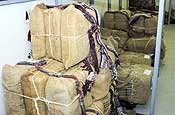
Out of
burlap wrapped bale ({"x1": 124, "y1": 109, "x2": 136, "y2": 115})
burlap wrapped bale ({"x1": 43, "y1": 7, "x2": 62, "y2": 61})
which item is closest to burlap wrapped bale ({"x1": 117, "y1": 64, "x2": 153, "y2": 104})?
burlap wrapped bale ({"x1": 124, "y1": 109, "x2": 136, "y2": 115})

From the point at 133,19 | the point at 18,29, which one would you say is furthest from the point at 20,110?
the point at 133,19

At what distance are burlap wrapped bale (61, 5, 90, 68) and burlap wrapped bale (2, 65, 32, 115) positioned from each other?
0.37m

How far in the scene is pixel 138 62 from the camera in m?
3.60

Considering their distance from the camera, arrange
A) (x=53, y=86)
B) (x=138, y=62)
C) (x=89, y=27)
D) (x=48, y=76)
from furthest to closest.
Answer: (x=138, y=62) → (x=89, y=27) → (x=48, y=76) → (x=53, y=86)

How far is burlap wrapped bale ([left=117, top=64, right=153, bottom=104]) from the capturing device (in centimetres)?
306

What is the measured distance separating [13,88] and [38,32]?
57 cm

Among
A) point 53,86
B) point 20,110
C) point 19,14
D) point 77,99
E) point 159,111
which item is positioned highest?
point 19,14

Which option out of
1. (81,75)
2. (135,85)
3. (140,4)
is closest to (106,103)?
(81,75)

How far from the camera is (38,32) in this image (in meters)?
2.27

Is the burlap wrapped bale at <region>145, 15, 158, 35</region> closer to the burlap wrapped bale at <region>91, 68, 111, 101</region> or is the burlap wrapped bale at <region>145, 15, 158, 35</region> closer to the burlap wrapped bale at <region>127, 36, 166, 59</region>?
the burlap wrapped bale at <region>127, 36, 166, 59</region>

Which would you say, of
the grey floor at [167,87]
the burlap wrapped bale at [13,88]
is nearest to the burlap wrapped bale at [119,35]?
the grey floor at [167,87]

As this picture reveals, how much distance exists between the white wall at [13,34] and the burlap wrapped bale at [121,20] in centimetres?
158

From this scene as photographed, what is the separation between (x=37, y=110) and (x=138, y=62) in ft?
6.66

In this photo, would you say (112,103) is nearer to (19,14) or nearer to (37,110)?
(37,110)
